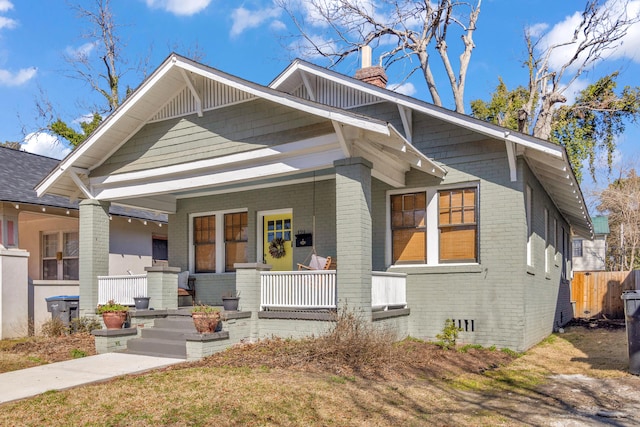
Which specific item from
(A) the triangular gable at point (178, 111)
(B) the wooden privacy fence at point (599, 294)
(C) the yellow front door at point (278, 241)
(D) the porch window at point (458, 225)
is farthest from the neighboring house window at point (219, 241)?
(B) the wooden privacy fence at point (599, 294)

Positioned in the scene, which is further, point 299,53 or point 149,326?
point 299,53

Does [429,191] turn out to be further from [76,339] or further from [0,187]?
[0,187]

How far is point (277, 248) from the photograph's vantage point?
1323 cm

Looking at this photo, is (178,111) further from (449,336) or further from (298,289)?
(449,336)

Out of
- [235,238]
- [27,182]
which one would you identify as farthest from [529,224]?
[27,182]

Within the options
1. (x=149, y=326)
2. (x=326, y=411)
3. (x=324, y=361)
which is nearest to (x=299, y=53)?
→ (x=149, y=326)

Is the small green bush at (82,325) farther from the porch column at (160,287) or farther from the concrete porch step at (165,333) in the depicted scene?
the concrete porch step at (165,333)

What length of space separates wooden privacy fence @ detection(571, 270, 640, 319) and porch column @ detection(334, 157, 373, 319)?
14.0 meters

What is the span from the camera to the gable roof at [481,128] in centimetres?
963

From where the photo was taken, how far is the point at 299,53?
24.5 m

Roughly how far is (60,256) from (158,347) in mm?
8918

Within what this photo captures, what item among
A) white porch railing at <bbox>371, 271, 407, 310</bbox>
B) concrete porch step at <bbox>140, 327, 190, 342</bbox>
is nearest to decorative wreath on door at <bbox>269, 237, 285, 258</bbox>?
white porch railing at <bbox>371, 271, 407, 310</bbox>

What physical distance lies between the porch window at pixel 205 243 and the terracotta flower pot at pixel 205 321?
5.23 m

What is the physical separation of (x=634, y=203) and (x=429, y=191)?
1061 inches
